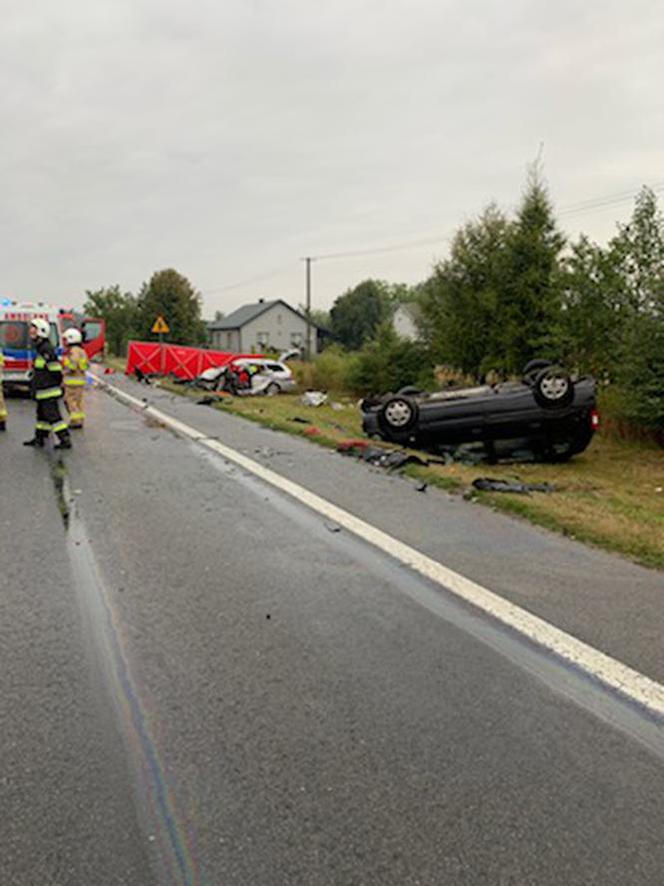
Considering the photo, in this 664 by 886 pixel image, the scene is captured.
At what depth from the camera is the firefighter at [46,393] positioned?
31.6 ft

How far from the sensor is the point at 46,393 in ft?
31.7

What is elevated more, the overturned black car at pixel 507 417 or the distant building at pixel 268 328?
the distant building at pixel 268 328

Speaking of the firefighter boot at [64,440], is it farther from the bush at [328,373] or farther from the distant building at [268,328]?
the distant building at [268,328]

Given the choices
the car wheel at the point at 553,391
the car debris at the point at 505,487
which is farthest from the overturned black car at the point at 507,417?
the car debris at the point at 505,487

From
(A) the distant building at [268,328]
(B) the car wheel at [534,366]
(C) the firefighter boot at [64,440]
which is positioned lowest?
(C) the firefighter boot at [64,440]

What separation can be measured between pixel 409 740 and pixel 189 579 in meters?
2.16

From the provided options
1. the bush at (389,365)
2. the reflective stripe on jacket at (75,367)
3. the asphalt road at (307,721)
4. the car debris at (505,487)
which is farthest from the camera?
the bush at (389,365)

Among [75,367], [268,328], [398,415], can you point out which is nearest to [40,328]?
[75,367]

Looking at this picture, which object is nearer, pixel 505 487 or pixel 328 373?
pixel 505 487

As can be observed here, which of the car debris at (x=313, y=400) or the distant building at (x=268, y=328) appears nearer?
the car debris at (x=313, y=400)

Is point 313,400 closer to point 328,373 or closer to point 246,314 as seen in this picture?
point 328,373

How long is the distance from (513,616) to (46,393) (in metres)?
7.84

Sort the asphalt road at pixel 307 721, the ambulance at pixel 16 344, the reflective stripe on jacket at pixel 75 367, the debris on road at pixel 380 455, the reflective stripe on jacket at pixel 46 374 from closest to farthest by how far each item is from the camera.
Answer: the asphalt road at pixel 307 721 → the debris on road at pixel 380 455 → the reflective stripe on jacket at pixel 46 374 → the reflective stripe on jacket at pixel 75 367 → the ambulance at pixel 16 344

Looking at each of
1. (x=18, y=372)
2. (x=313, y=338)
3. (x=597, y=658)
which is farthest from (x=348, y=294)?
(x=597, y=658)
